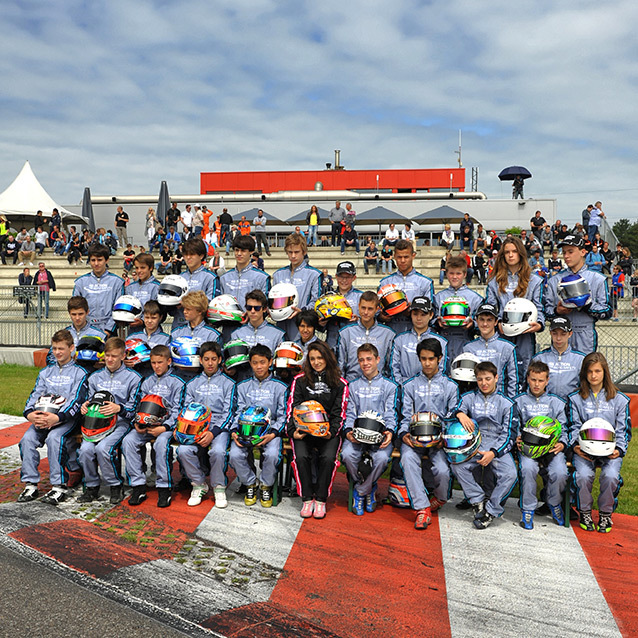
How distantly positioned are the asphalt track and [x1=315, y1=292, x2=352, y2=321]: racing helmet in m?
2.08

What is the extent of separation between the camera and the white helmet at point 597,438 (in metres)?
5.66

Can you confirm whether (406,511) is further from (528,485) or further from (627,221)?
(627,221)

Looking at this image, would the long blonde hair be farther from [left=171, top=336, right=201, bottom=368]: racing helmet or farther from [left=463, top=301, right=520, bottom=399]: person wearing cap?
[left=171, top=336, right=201, bottom=368]: racing helmet

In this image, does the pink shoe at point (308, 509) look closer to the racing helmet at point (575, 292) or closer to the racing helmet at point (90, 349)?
the racing helmet at point (90, 349)

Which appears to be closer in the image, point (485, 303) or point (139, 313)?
point (485, 303)

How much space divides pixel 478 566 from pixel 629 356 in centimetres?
760

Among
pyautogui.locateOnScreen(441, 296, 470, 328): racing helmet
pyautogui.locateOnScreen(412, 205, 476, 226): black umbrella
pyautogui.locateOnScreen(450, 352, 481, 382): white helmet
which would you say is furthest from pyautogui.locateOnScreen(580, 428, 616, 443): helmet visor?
pyautogui.locateOnScreen(412, 205, 476, 226): black umbrella

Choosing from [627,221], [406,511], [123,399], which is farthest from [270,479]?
[627,221]

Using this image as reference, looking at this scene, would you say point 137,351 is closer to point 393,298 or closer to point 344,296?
point 344,296

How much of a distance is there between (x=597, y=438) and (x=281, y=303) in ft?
11.7

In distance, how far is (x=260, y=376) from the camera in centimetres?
661

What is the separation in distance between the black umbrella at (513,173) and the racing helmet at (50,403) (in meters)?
30.9

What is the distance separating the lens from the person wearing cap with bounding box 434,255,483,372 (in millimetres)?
7070

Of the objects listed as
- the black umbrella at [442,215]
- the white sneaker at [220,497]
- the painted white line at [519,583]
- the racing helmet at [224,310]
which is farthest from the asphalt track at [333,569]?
the black umbrella at [442,215]
